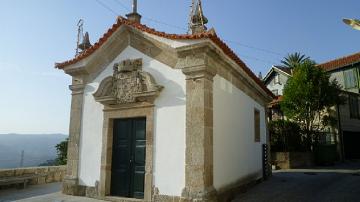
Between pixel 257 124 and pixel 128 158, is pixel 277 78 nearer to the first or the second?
pixel 257 124

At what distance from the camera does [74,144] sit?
8688 mm

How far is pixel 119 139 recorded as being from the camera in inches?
324

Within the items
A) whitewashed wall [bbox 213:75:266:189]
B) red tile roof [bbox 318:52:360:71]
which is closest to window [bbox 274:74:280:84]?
red tile roof [bbox 318:52:360:71]

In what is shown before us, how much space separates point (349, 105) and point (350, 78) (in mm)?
4015

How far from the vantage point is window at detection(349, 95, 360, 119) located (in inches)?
864

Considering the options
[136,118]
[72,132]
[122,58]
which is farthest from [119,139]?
[122,58]

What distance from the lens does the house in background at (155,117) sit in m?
6.93

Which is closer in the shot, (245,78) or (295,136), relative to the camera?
(245,78)

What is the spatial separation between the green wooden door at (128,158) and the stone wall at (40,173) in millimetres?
4746

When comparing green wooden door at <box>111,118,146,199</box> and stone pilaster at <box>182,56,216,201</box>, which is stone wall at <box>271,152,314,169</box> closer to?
stone pilaster at <box>182,56,216,201</box>

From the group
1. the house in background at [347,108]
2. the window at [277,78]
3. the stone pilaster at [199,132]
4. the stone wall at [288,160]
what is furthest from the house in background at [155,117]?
the window at [277,78]

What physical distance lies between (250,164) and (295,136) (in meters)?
9.57

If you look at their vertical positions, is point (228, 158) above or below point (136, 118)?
below

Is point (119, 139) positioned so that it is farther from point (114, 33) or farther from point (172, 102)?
point (114, 33)
